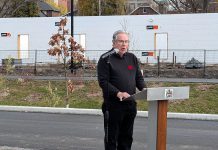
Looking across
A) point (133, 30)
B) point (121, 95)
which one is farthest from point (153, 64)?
point (121, 95)

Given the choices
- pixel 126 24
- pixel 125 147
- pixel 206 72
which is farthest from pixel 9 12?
pixel 125 147

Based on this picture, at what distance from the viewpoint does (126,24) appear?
32.5 m

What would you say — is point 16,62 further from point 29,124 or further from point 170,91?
point 170,91

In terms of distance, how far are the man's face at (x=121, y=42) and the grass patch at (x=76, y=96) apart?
8.38 m

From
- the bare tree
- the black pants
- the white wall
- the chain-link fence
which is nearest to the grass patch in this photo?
the chain-link fence

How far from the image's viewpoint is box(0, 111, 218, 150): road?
27.9 ft

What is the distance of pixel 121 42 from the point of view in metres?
5.69

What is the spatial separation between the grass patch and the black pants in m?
8.02

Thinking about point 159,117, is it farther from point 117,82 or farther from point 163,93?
point 117,82

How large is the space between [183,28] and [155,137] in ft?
89.0

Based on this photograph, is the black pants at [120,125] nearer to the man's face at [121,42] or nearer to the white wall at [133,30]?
the man's face at [121,42]

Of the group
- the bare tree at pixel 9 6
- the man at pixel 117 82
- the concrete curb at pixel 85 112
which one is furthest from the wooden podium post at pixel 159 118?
the bare tree at pixel 9 6

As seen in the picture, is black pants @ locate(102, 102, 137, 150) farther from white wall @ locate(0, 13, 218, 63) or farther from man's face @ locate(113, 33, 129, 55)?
white wall @ locate(0, 13, 218, 63)

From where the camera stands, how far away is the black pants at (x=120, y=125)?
228 inches
